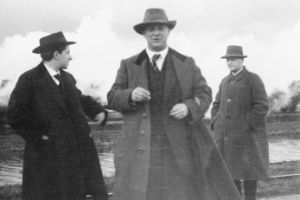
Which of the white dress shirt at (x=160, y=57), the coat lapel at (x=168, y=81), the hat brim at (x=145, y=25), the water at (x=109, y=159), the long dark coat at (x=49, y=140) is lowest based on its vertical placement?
the water at (x=109, y=159)

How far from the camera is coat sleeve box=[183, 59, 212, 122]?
408 centimetres

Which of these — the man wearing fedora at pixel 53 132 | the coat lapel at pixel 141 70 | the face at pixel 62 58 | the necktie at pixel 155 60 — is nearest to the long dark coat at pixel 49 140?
the man wearing fedora at pixel 53 132

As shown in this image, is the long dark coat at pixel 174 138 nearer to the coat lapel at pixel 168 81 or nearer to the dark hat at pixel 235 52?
the coat lapel at pixel 168 81

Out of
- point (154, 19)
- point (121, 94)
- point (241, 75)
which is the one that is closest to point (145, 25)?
point (154, 19)

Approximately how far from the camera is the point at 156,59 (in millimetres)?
4277

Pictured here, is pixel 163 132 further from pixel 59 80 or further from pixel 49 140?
pixel 59 80

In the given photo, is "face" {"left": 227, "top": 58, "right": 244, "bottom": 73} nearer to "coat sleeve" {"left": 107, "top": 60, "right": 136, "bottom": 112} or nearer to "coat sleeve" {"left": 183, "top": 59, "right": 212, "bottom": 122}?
"coat sleeve" {"left": 183, "top": 59, "right": 212, "bottom": 122}

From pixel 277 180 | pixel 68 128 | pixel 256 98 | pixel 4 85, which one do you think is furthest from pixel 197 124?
pixel 4 85

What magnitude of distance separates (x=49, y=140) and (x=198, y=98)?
1.32 m

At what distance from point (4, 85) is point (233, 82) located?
6.07 metres

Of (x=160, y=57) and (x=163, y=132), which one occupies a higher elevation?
(x=160, y=57)

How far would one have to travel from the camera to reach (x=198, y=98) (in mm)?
4191

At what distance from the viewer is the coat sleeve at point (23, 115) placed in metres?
4.38

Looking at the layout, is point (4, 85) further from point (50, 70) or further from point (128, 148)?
point (128, 148)
